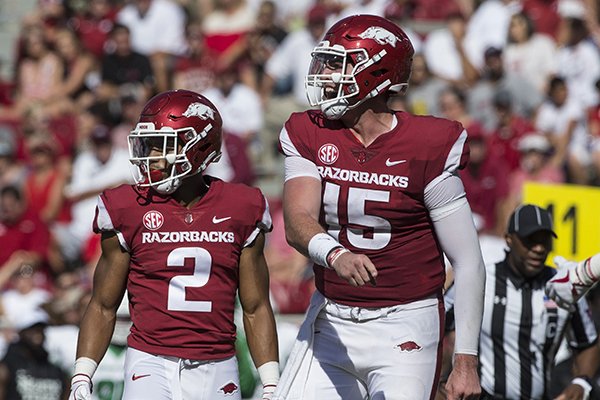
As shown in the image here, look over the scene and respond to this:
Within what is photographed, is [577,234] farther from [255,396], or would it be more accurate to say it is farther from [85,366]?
[85,366]

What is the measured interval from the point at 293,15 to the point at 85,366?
9.21 m

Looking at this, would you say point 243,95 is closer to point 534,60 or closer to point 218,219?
point 534,60

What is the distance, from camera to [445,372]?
6883 millimetres

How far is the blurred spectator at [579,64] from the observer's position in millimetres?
12031

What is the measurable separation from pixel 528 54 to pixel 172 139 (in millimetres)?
8012

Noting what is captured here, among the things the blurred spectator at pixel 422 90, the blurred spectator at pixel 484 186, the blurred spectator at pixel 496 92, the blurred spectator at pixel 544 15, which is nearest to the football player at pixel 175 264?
the blurred spectator at pixel 484 186

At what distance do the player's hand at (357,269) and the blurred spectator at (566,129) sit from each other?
699 cm

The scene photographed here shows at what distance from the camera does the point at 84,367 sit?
5074 millimetres

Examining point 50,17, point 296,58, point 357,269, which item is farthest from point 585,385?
point 50,17

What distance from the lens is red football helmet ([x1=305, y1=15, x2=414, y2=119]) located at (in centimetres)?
477

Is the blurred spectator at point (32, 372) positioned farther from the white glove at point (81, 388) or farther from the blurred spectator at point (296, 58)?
the blurred spectator at point (296, 58)

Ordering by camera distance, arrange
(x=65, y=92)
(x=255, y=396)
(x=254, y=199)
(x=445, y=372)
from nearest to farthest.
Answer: (x=254, y=199) → (x=445, y=372) → (x=255, y=396) → (x=65, y=92)

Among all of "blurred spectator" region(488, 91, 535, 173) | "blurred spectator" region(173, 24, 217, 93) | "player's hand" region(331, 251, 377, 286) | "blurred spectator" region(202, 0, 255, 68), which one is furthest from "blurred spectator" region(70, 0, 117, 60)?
"player's hand" region(331, 251, 377, 286)

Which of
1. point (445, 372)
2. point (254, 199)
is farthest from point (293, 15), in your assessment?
point (254, 199)
